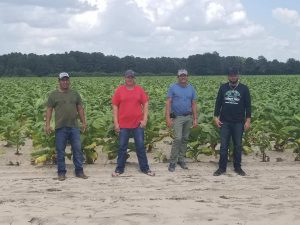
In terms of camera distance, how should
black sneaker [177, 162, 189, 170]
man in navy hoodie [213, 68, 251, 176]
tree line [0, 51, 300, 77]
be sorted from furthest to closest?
tree line [0, 51, 300, 77] → black sneaker [177, 162, 189, 170] → man in navy hoodie [213, 68, 251, 176]

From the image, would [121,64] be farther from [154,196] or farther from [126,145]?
[154,196]

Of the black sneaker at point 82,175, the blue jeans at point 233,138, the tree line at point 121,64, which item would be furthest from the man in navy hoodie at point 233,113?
the tree line at point 121,64

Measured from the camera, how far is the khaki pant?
8312 millimetres

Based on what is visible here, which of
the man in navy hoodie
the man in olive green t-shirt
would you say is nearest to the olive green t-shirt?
the man in olive green t-shirt

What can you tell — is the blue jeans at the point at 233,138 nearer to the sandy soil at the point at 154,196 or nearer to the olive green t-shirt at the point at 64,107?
the sandy soil at the point at 154,196

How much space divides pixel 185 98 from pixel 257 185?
185cm

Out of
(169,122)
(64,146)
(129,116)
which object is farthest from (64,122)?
(169,122)

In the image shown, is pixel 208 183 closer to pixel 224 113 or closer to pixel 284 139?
pixel 224 113

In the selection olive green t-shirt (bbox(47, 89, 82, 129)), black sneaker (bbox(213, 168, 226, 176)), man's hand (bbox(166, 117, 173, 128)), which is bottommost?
black sneaker (bbox(213, 168, 226, 176))

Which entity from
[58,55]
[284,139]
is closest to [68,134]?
[284,139]

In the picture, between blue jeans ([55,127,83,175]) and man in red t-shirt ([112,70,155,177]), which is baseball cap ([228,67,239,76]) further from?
blue jeans ([55,127,83,175])

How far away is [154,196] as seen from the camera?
657 centimetres

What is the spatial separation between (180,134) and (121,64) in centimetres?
7869

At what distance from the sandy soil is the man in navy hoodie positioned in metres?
0.30
